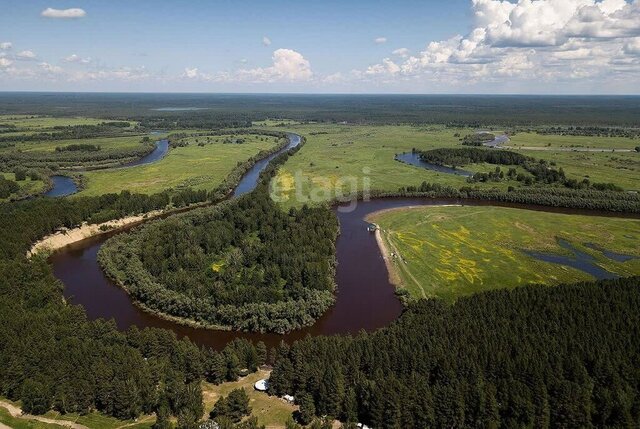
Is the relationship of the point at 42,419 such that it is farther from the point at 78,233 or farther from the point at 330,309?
the point at 78,233

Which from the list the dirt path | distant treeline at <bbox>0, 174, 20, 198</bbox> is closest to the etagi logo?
distant treeline at <bbox>0, 174, 20, 198</bbox>

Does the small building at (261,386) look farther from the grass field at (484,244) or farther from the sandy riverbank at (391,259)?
the sandy riverbank at (391,259)

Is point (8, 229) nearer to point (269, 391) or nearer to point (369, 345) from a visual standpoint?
point (269, 391)

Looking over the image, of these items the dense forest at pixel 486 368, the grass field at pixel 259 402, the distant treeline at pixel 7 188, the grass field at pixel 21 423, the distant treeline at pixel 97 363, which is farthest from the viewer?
the distant treeline at pixel 7 188

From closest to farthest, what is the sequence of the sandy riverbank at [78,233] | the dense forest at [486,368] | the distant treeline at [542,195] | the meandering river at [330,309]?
1. the dense forest at [486,368]
2. the meandering river at [330,309]
3. the sandy riverbank at [78,233]
4. the distant treeline at [542,195]

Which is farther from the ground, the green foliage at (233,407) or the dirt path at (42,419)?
the green foliage at (233,407)

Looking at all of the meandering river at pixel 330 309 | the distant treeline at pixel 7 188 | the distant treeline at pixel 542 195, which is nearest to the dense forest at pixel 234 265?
the meandering river at pixel 330 309

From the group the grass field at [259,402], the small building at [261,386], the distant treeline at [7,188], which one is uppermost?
the distant treeline at [7,188]
